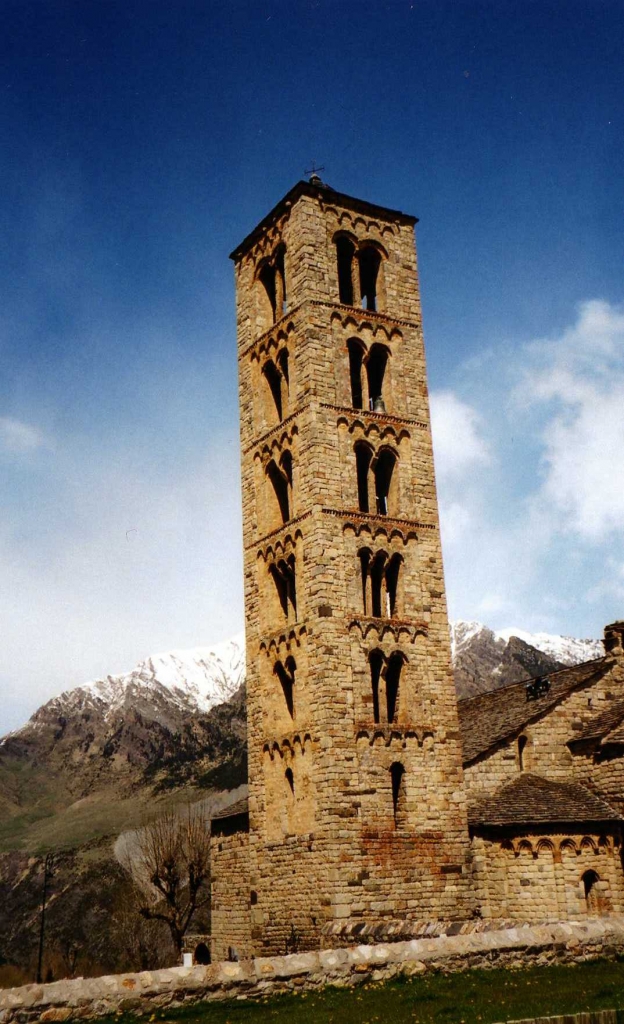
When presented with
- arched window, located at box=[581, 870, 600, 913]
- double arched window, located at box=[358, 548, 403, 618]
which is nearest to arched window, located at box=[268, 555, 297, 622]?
double arched window, located at box=[358, 548, 403, 618]

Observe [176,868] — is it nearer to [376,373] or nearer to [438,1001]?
[376,373]

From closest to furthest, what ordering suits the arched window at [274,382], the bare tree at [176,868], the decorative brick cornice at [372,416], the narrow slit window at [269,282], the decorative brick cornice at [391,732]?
1. the decorative brick cornice at [391,732]
2. the decorative brick cornice at [372,416]
3. the arched window at [274,382]
4. the narrow slit window at [269,282]
5. the bare tree at [176,868]

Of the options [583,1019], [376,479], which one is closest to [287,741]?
[376,479]

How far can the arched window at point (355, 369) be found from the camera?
3183cm

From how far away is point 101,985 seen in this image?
1526cm

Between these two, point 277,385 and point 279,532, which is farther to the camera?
point 277,385

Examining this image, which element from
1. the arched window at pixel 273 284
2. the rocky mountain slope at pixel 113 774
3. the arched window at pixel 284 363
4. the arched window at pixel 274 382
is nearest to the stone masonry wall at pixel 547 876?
the arched window at pixel 274 382

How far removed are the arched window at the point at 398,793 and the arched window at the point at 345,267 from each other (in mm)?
14813

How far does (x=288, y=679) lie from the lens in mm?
29500

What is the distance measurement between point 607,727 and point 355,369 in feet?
44.3

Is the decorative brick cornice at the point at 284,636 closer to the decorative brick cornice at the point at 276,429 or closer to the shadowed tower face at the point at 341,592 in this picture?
the shadowed tower face at the point at 341,592

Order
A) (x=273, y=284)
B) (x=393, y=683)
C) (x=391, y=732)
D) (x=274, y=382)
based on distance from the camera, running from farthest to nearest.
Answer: (x=273, y=284), (x=274, y=382), (x=393, y=683), (x=391, y=732)

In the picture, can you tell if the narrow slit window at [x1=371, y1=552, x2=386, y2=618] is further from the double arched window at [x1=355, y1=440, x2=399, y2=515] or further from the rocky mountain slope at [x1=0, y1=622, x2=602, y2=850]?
the rocky mountain slope at [x1=0, y1=622, x2=602, y2=850]

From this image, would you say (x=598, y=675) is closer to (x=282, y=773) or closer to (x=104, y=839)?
(x=282, y=773)
